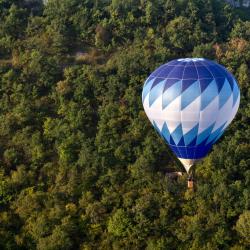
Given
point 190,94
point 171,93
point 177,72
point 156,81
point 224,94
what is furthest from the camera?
point 156,81

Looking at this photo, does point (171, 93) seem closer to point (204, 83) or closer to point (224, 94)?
point (204, 83)

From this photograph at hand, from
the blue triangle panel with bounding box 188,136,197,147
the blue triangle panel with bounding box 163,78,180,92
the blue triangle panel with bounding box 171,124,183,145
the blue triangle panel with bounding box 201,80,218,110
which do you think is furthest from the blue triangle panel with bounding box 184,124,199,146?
the blue triangle panel with bounding box 163,78,180,92

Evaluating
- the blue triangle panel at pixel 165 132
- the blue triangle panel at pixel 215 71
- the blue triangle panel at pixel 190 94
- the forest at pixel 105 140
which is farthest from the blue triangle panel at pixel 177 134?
the forest at pixel 105 140

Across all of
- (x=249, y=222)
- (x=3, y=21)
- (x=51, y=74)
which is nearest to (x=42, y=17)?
(x=3, y=21)

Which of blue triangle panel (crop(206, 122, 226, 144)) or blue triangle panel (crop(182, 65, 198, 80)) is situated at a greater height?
blue triangle panel (crop(182, 65, 198, 80))

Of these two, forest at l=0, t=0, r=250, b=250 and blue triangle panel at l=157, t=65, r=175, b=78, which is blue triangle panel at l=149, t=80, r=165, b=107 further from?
forest at l=0, t=0, r=250, b=250

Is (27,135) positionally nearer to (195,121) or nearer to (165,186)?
(165,186)

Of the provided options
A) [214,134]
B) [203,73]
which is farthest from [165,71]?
[214,134]
